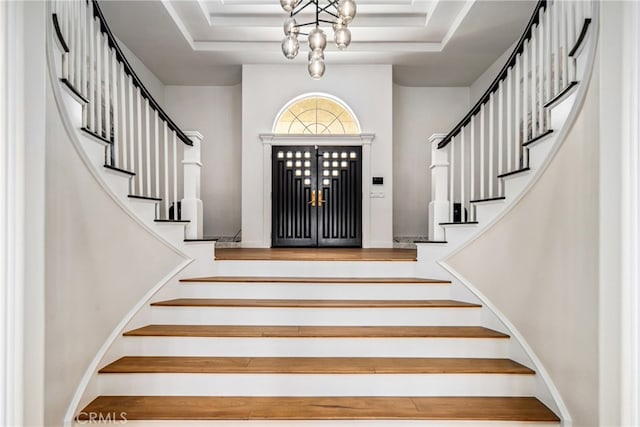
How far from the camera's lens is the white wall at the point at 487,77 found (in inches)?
235

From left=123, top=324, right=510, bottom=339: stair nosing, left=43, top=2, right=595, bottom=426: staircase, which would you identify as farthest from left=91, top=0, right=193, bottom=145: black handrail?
left=123, top=324, right=510, bottom=339: stair nosing

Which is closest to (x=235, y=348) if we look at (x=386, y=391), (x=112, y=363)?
(x=112, y=363)

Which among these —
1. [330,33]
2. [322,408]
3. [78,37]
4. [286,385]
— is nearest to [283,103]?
[330,33]

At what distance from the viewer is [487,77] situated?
21.4 ft

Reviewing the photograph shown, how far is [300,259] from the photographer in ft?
12.3

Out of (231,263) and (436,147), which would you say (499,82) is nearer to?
(436,147)

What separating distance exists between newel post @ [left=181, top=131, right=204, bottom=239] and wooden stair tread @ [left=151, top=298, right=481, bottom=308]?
75cm

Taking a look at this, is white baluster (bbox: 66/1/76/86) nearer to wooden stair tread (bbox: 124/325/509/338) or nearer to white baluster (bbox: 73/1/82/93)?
white baluster (bbox: 73/1/82/93)

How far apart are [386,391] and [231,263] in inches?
76.9

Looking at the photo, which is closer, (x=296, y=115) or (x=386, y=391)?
(x=386, y=391)

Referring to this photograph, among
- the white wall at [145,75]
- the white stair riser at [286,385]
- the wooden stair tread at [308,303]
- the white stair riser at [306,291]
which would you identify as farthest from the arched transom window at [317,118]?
the white stair riser at [286,385]

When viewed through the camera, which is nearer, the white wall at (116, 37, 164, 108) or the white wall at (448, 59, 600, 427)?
the white wall at (448, 59, 600, 427)

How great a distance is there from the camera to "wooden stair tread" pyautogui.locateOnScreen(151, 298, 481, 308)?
9.66 feet

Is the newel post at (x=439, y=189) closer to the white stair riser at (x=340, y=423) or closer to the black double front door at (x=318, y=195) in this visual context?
the white stair riser at (x=340, y=423)
